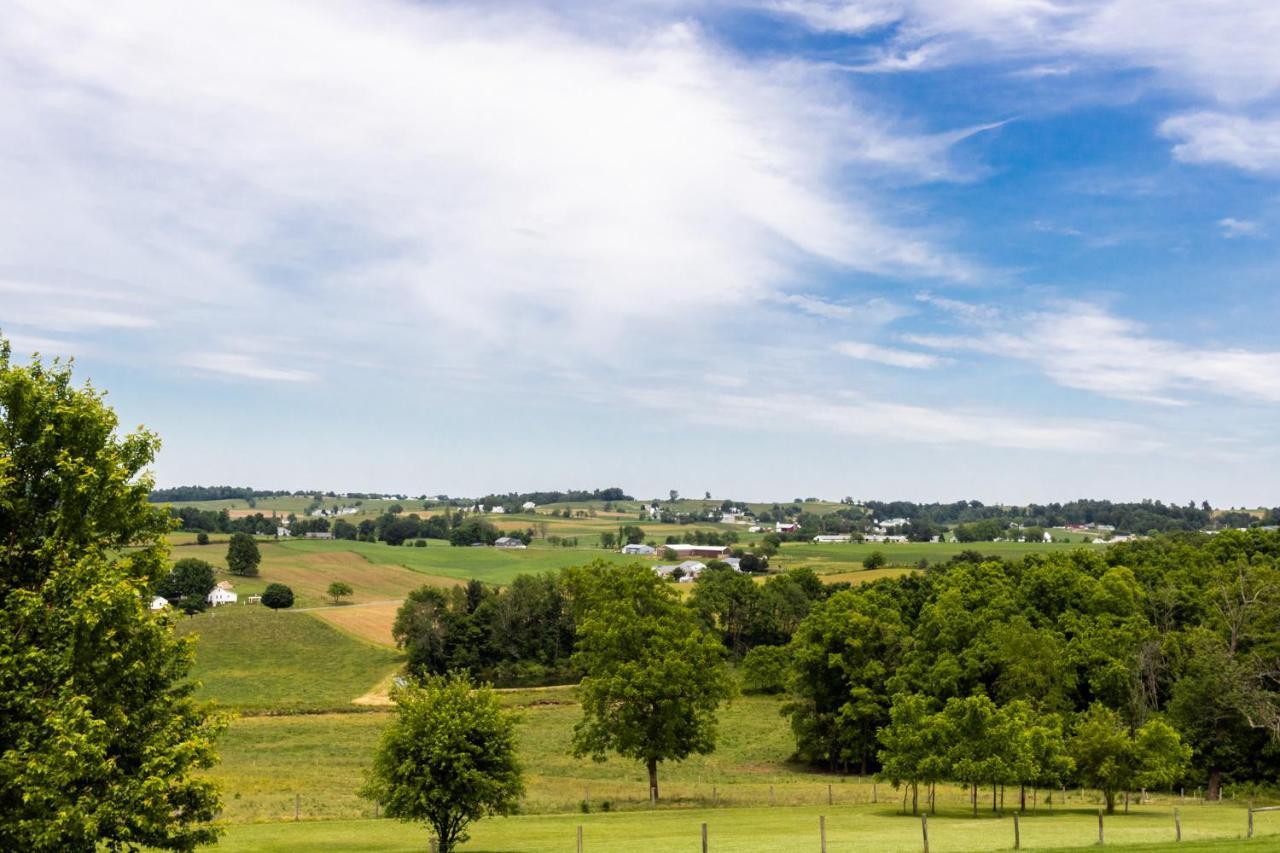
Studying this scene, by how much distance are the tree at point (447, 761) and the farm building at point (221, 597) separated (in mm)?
126730

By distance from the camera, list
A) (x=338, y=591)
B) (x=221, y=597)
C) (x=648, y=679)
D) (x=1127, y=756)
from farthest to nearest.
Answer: (x=338, y=591) < (x=221, y=597) < (x=648, y=679) < (x=1127, y=756)

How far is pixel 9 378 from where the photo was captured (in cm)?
1892

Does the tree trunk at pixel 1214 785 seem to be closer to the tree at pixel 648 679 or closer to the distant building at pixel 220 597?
the tree at pixel 648 679

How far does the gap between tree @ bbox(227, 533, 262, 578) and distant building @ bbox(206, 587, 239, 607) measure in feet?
42.4

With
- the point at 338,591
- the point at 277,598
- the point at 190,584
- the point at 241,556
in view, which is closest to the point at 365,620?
the point at 277,598

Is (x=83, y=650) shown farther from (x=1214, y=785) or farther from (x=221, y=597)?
(x=221, y=597)

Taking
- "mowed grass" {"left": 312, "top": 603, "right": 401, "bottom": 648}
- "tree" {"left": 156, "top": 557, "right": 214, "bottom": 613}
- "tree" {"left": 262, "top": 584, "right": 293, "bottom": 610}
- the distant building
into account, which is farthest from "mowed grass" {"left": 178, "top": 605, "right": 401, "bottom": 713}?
the distant building

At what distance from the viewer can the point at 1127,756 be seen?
4744 cm

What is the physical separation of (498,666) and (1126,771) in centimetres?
8105

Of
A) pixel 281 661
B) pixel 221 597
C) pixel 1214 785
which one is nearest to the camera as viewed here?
pixel 1214 785

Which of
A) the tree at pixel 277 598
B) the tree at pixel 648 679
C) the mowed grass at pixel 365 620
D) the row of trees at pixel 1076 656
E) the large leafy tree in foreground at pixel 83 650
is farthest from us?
the tree at pixel 277 598

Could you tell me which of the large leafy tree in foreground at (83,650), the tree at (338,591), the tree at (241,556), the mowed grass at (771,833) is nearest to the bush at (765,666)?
the mowed grass at (771,833)

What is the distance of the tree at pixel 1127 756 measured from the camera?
46875 mm

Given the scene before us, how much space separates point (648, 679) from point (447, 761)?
72.4 ft
